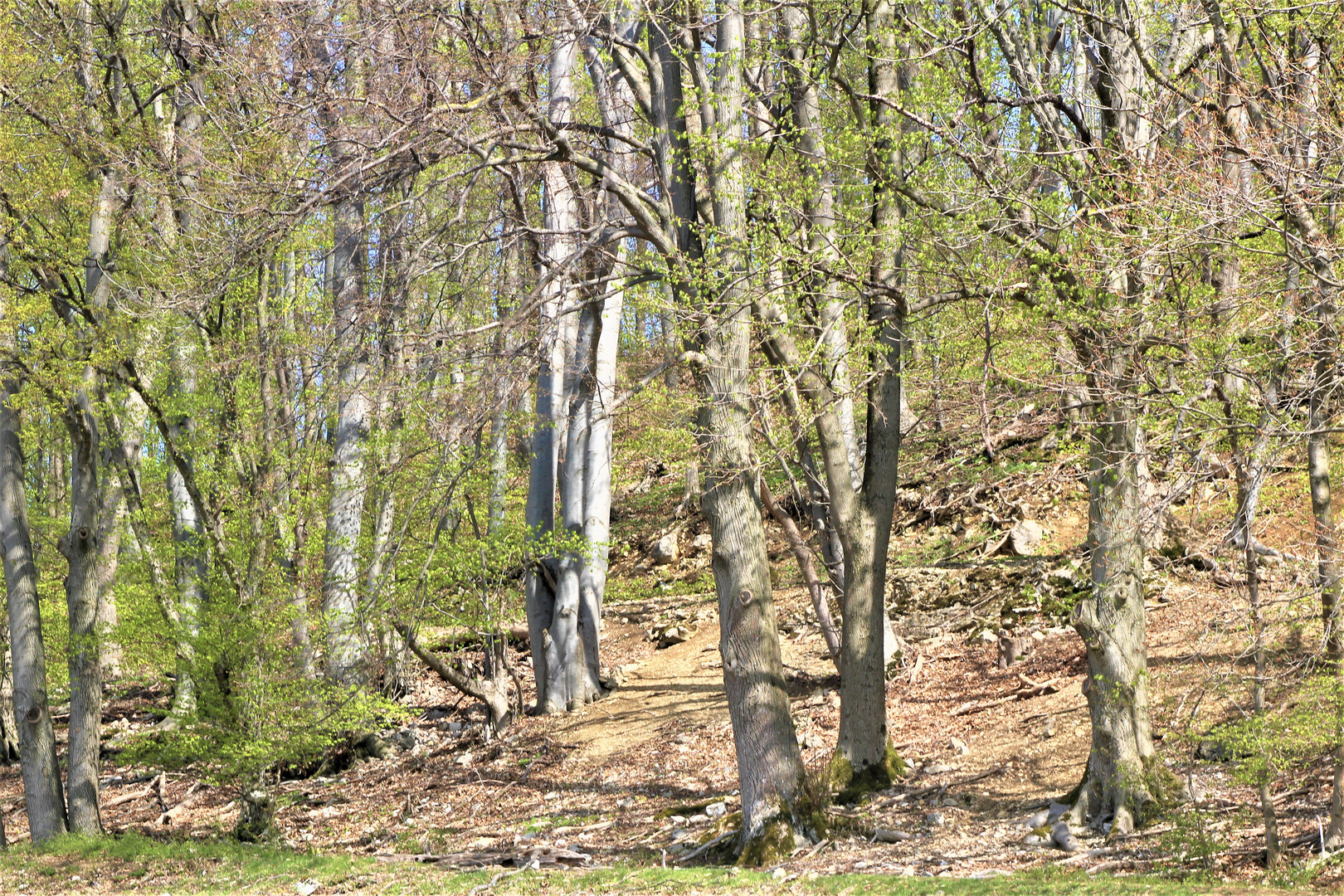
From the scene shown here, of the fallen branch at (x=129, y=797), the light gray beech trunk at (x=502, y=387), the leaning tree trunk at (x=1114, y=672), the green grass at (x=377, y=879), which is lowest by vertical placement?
the fallen branch at (x=129, y=797)

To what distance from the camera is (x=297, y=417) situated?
40.5 ft

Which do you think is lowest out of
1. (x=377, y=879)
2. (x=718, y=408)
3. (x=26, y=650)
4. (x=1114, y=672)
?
(x=377, y=879)

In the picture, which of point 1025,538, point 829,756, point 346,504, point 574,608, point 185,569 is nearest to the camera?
point 829,756

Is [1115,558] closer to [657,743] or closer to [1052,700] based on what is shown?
[1052,700]

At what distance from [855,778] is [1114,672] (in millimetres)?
2952

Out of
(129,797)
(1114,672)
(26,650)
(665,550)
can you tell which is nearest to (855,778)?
(1114,672)

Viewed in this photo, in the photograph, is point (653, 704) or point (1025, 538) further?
point (1025, 538)

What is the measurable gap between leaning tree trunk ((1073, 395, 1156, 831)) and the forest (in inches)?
1.9

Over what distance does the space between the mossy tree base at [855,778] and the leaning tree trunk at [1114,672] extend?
86.5 inches

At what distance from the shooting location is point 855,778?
10.8m

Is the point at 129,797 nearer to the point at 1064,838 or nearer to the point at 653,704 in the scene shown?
the point at 653,704

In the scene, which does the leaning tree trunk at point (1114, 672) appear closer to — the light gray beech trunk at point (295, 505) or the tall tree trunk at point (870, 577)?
the tall tree trunk at point (870, 577)

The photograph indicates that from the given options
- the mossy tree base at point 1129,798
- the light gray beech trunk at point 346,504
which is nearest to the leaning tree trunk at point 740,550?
the mossy tree base at point 1129,798

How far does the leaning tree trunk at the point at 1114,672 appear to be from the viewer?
8586 millimetres
